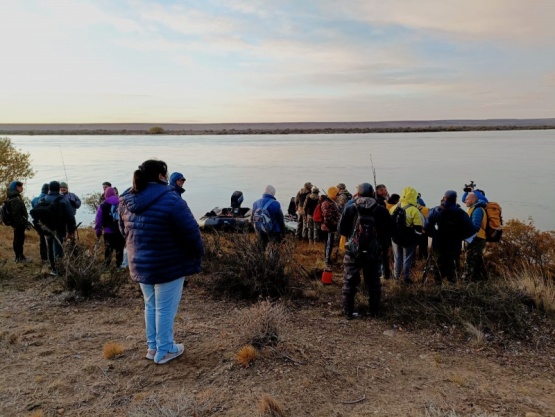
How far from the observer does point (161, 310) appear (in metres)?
3.72

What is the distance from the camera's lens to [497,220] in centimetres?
668

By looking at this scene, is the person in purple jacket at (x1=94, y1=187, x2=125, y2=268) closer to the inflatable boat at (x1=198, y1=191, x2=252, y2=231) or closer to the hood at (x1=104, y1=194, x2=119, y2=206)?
the hood at (x1=104, y1=194, x2=119, y2=206)

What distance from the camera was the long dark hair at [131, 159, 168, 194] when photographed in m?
3.50

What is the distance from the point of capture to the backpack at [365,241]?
517cm

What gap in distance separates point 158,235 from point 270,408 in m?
1.59

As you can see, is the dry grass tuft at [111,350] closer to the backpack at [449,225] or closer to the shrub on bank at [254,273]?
the shrub on bank at [254,273]

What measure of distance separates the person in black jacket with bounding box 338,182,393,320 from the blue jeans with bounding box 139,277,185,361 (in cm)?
227

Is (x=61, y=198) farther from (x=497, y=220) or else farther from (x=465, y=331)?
A: (x=497, y=220)

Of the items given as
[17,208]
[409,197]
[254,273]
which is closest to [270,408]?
[254,273]

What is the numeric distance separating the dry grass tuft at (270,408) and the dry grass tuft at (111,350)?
159cm

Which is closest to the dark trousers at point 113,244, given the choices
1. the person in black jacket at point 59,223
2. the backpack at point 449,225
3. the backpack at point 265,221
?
the person in black jacket at point 59,223

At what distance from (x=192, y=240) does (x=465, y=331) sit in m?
3.09

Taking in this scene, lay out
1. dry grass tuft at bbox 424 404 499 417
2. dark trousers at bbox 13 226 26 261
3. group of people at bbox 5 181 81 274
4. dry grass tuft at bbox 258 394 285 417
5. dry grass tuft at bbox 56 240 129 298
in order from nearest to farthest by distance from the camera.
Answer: dry grass tuft at bbox 424 404 499 417 < dry grass tuft at bbox 258 394 285 417 < dry grass tuft at bbox 56 240 129 298 < group of people at bbox 5 181 81 274 < dark trousers at bbox 13 226 26 261

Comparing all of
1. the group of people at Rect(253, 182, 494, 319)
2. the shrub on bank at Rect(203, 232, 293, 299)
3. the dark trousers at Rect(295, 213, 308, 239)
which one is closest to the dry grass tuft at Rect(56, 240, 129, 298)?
the shrub on bank at Rect(203, 232, 293, 299)
